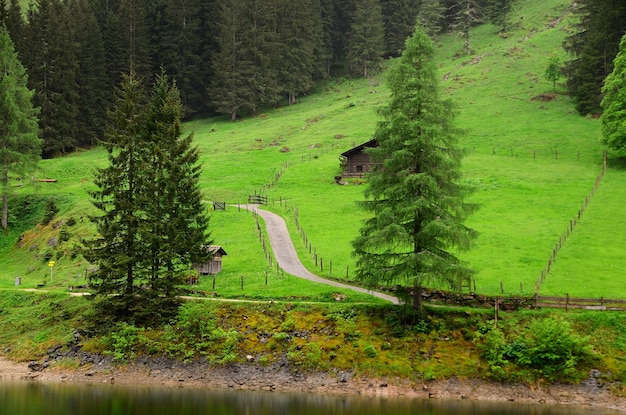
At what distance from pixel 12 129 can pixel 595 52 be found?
79.4 metres

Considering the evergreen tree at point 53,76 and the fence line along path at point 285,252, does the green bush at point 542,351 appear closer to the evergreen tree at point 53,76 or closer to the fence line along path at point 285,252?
the fence line along path at point 285,252

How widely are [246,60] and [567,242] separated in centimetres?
8250

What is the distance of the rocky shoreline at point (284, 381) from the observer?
33406 mm

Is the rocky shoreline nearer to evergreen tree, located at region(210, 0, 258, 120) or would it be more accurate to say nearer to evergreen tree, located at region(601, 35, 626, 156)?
evergreen tree, located at region(601, 35, 626, 156)

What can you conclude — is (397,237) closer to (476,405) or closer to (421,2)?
(476,405)

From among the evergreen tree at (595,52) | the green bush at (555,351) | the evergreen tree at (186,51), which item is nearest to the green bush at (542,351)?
the green bush at (555,351)

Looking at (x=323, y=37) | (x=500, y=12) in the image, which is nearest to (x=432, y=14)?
(x=500, y=12)

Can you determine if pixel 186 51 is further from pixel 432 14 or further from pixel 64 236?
pixel 64 236

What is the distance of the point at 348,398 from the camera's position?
3359cm

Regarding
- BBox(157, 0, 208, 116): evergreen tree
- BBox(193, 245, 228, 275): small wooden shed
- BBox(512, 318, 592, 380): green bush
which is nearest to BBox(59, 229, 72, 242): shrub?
BBox(193, 245, 228, 275): small wooden shed

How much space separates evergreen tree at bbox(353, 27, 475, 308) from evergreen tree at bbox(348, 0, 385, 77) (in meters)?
98.8

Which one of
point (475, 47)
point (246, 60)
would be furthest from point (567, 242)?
point (475, 47)

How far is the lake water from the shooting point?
2970 centimetres

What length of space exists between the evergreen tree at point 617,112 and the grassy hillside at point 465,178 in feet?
12.5
